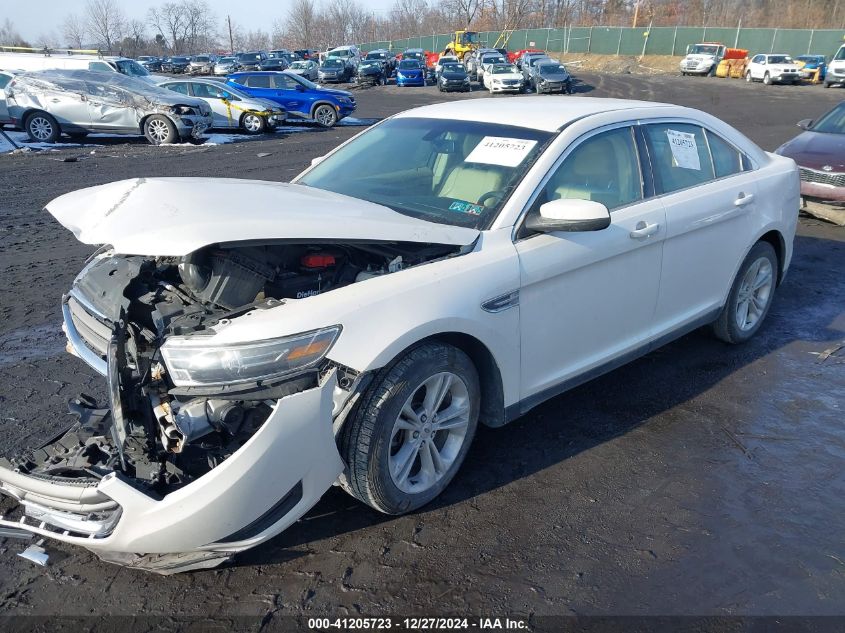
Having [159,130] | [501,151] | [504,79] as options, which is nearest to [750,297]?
[501,151]

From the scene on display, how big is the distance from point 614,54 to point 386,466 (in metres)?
61.8

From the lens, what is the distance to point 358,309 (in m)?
2.77

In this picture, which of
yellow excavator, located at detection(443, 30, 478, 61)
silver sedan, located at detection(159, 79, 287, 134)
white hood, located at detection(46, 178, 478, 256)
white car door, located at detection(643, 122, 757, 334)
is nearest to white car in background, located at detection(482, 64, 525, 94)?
yellow excavator, located at detection(443, 30, 478, 61)

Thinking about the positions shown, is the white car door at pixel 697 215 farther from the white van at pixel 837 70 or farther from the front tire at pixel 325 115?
the white van at pixel 837 70

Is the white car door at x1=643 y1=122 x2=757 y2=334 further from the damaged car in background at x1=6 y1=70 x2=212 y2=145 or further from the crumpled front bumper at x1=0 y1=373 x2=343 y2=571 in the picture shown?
the damaged car in background at x1=6 y1=70 x2=212 y2=145

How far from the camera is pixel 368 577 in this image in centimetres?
280

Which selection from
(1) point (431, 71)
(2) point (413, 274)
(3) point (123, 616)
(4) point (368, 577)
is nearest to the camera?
(3) point (123, 616)

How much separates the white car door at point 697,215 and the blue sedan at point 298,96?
17092 mm

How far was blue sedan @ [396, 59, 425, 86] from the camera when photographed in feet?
130

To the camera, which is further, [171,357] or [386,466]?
[386,466]

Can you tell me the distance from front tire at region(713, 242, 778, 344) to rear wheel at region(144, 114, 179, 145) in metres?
13.6

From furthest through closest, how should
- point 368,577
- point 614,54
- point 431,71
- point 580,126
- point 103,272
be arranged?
point 614,54 < point 431,71 < point 580,126 < point 103,272 < point 368,577

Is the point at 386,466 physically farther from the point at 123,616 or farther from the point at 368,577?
the point at 123,616

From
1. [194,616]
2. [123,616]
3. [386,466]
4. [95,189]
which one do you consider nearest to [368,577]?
Answer: [386,466]
